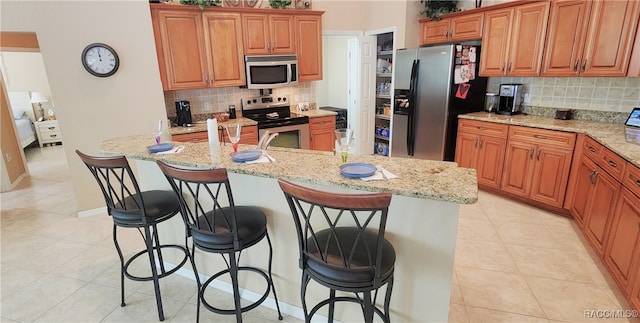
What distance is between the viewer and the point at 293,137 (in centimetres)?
468

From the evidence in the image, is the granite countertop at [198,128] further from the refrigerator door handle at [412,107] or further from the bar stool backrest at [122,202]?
the refrigerator door handle at [412,107]

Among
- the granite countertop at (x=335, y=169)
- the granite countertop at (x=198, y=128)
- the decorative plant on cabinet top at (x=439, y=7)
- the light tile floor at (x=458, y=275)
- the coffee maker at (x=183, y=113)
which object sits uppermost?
the decorative plant on cabinet top at (x=439, y=7)

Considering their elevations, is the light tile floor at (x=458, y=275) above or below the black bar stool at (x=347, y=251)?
below

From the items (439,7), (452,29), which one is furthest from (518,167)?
(439,7)

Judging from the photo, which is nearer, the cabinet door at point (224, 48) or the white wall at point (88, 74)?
the white wall at point (88, 74)

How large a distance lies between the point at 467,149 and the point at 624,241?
2.01 metres

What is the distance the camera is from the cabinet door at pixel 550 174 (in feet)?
10.8

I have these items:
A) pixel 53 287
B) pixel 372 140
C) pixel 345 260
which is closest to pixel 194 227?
pixel 345 260

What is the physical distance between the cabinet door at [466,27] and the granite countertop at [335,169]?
2988mm

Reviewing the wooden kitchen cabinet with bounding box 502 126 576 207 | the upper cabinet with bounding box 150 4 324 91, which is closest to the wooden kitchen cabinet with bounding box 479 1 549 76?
the wooden kitchen cabinet with bounding box 502 126 576 207

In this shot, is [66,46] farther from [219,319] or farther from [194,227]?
[219,319]

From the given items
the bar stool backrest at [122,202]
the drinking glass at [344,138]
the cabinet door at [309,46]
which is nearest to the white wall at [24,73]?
the cabinet door at [309,46]

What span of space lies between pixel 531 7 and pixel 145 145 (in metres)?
4.07

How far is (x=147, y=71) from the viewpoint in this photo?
3.68 m
